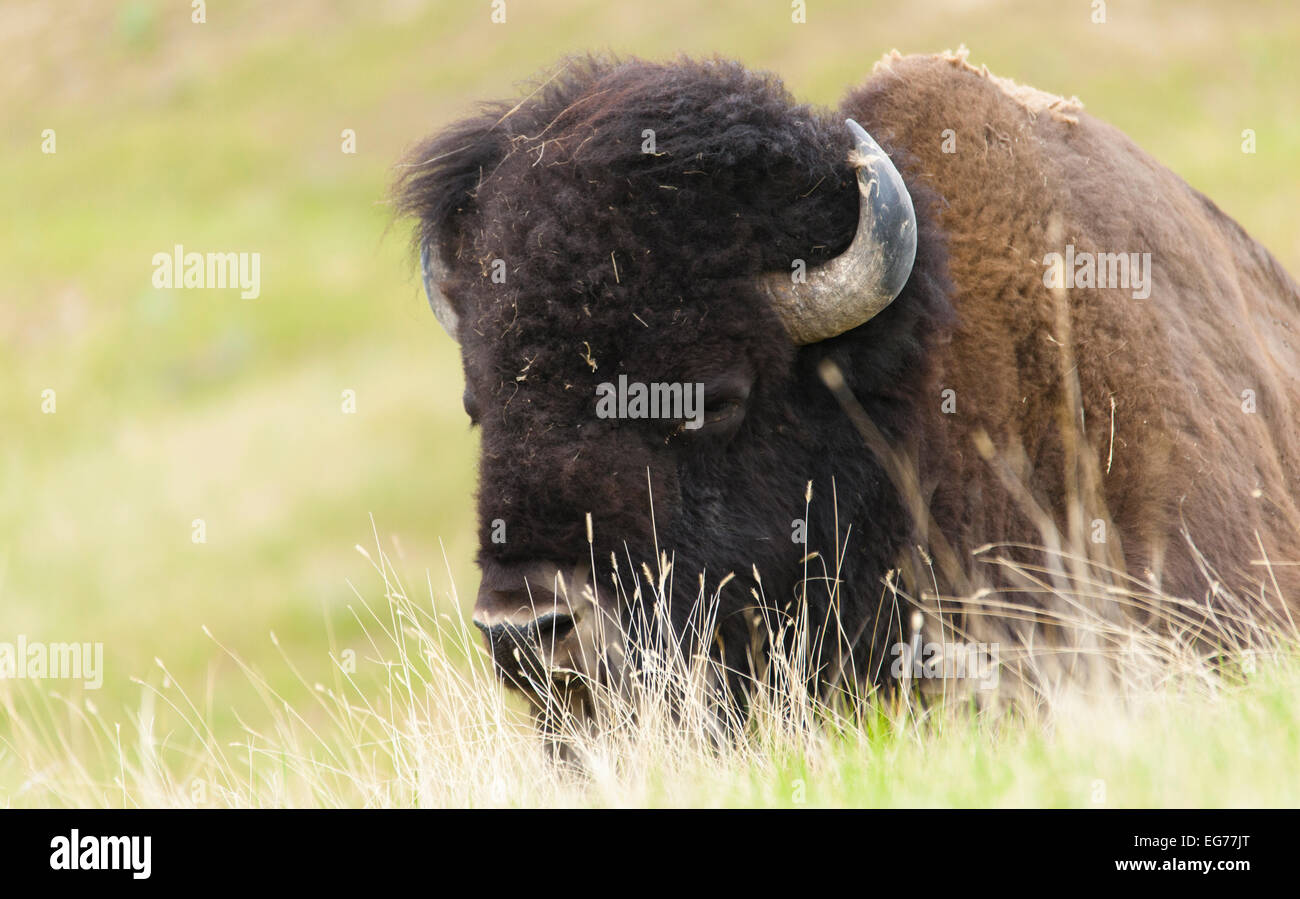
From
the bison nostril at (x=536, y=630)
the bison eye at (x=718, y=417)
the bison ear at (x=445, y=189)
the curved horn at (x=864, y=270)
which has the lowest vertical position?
the bison nostril at (x=536, y=630)

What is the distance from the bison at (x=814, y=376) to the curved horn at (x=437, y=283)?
18mm

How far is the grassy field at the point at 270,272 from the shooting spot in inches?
858

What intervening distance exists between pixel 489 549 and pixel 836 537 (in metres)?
1.23

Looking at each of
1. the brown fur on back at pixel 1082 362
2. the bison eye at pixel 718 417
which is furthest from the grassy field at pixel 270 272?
the brown fur on back at pixel 1082 362

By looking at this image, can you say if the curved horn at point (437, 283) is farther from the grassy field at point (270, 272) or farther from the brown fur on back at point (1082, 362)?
the brown fur on back at point (1082, 362)

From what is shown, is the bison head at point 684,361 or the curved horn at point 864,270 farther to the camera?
the curved horn at point 864,270

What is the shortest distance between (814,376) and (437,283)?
Answer: 5.22ft

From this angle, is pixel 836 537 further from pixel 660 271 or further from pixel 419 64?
pixel 419 64

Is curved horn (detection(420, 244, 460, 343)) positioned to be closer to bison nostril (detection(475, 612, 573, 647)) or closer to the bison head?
the bison head

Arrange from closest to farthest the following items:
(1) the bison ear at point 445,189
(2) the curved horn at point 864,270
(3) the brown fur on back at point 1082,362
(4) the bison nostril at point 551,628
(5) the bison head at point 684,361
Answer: (4) the bison nostril at point 551,628 < (5) the bison head at point 684,361 < (2) the curved horn at point 864,270 < (3) the brown fur on back at point 1082,362 < (1) the bison ear at point 445,189

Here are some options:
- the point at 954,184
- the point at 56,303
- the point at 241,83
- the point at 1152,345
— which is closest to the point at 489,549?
the point at 954,184

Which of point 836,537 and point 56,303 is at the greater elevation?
point 56,303

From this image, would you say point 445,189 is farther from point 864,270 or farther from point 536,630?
point 536,630

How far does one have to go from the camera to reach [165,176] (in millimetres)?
40469
